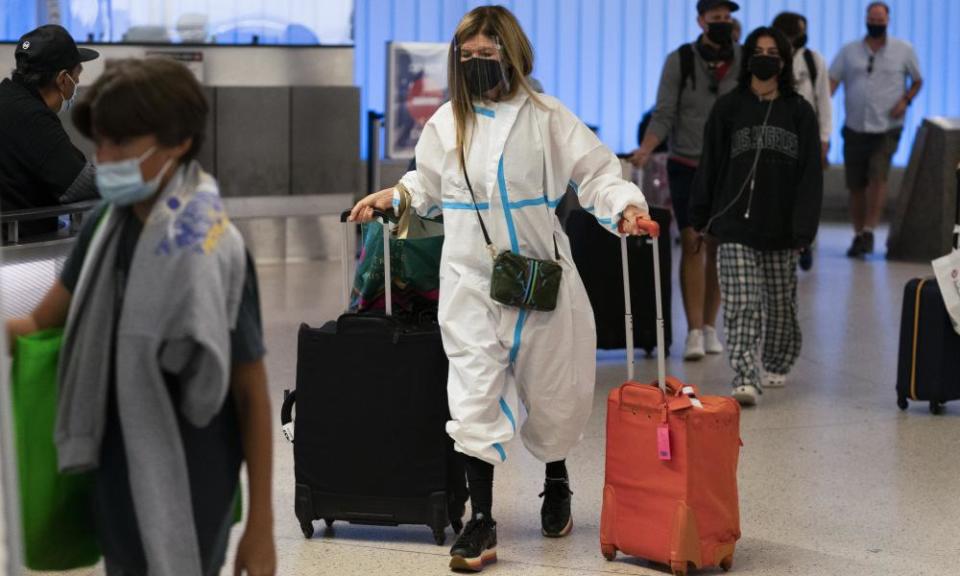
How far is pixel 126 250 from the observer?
7.54 feet

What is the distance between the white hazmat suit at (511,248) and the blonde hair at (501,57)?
A: 3cm

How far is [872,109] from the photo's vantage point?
12.2 m

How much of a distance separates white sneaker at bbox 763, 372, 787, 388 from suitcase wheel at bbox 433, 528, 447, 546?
2739mm

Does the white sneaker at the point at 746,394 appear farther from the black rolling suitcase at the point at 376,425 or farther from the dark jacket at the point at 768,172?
the black rolling suitcase at the point at 376,425

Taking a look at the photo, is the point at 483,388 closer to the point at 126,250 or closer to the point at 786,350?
the point at 126,250

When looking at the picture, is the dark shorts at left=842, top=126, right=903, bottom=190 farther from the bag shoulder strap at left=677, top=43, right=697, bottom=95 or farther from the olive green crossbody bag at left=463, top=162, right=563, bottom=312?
the olive green crossbody bag at left=463, top=162, right=563, bottom=312

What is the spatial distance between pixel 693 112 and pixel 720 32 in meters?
0.39

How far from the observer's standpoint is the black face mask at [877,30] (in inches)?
484

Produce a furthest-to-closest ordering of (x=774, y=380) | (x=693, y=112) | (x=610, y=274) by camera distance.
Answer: (x=693, y=112) → (x=610, y=274) → (x=774, y=380)

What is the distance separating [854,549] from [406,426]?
4.24ft

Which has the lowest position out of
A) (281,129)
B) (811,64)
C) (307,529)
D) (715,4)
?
(307,529)

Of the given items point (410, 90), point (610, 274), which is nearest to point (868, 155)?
point (410, 90)

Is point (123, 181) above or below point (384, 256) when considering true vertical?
above

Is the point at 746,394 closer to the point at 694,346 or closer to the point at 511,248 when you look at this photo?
the point at 694,346
